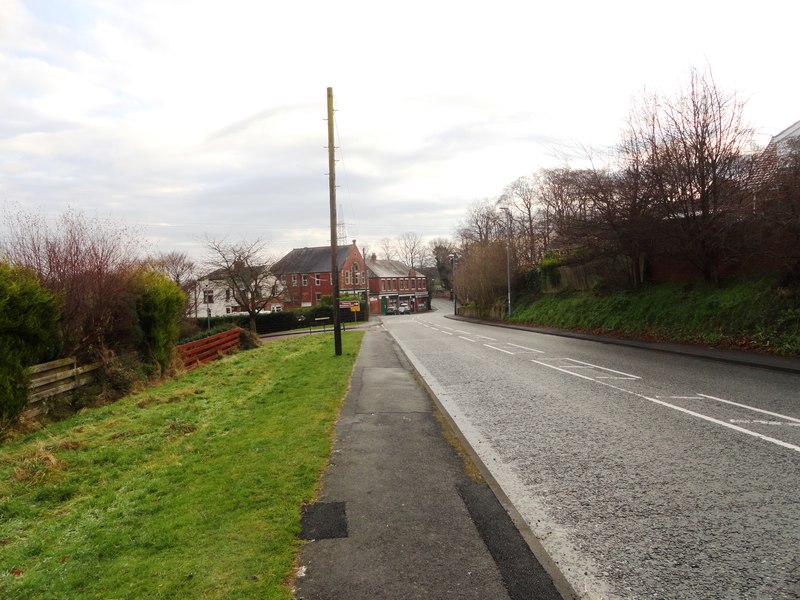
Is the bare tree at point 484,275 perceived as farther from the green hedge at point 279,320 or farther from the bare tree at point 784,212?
the bare tree at point 784,212

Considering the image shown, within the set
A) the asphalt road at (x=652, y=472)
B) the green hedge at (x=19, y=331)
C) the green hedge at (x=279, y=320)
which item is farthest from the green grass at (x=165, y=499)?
the green hedge at (x=279, y=320)

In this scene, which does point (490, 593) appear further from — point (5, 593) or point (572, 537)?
point (5, 593)

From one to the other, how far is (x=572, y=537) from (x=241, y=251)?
50.1 meters

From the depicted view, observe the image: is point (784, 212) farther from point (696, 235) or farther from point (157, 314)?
point (157, 314)

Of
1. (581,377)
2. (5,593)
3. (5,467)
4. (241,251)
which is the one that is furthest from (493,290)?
(5,593)

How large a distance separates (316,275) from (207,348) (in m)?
57.7

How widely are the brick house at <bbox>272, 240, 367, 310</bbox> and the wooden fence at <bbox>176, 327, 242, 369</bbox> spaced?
168ft

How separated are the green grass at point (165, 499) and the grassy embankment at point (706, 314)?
41.0ft

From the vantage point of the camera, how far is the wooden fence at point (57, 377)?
1115 centimetres

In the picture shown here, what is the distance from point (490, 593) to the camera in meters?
3.44

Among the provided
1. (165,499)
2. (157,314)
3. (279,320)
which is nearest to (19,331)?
(157,314)

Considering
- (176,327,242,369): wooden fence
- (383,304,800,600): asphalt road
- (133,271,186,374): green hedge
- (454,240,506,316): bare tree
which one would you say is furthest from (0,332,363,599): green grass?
(454,240,506,316): bare tree

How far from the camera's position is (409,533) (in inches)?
171

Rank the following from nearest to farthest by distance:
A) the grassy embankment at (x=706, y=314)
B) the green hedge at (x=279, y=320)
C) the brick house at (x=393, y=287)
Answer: the grassy embankment at (x=706, y=314)
the green hedge at (x=279, y=320)
the brick house at (x=393, y=287)
